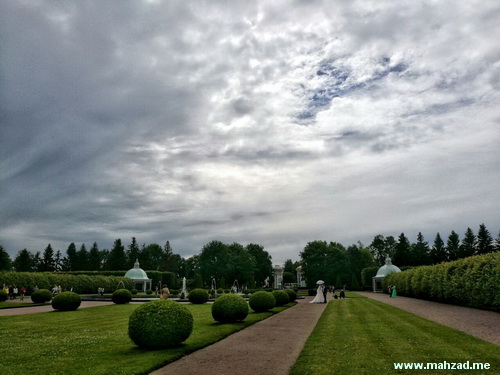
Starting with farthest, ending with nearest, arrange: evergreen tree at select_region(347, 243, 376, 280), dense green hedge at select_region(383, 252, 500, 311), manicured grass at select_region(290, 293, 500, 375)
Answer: evergreen tree at select_region(347, 243, 376, 280) < dense green hedge at select_region(383, 252, 500, 311) < manicured grass at select_region(290, 293, 500, 375)

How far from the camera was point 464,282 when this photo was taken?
28.9 metres

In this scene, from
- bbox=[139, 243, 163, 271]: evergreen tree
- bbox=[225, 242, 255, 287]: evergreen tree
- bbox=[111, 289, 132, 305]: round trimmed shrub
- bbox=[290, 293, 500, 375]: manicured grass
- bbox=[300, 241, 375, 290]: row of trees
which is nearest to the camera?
bbox=[290, 293, 500, 375]: manicured grass

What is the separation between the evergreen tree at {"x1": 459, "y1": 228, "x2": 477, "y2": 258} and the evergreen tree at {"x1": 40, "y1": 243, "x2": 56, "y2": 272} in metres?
119

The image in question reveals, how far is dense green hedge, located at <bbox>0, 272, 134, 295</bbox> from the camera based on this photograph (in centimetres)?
4997

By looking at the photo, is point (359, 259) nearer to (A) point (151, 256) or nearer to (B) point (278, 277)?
(B) point (278, 277)

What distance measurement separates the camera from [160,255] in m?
135

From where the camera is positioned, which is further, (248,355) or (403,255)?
(403,255)

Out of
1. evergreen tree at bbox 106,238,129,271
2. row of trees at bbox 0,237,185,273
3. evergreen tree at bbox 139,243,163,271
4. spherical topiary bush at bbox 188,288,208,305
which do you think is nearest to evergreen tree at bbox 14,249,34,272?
row of trees at bbox 0,237,185,273

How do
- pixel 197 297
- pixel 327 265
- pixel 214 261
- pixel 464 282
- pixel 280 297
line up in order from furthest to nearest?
1. pixel 214 261
2. pixel 327 265
3. pixel 197 297
4. pixel 280 297
5. pixel 464 282

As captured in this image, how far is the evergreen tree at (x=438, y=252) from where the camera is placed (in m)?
101

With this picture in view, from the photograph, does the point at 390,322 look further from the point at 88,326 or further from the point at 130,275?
the point at 130,275

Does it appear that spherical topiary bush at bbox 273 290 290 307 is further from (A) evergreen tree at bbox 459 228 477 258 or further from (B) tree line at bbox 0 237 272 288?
(A) evergreen tree at bbox 459 228 477 258

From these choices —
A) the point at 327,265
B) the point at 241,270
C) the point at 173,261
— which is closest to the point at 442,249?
the point at 327,265

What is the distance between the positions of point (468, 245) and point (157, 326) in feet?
342
